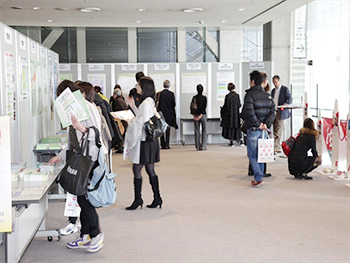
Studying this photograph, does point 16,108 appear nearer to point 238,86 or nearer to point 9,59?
point 9,59

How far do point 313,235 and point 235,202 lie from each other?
1.72m

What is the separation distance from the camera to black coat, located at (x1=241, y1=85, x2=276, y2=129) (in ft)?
26.8

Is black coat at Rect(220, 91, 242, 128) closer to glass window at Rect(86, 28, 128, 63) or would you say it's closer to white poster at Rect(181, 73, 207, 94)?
white poster at Rect(181, 73, 207, 94)

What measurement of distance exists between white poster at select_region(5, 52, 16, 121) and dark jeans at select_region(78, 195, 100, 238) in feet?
4.43

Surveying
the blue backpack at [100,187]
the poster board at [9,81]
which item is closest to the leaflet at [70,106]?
the blue backpack at [100,187]

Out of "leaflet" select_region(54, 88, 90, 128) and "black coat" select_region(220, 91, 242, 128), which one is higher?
"leaflet" select_region(54, 88, 90, 128)

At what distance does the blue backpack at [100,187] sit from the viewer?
15.8 feet

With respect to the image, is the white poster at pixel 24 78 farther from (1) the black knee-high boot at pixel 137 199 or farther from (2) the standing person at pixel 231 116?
(2) the standing person at pixel 231 116

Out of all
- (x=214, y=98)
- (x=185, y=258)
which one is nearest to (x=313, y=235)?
(x=185, y=258)

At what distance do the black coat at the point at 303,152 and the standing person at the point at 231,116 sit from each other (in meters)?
3.94

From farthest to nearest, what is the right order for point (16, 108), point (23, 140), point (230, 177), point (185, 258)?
point (230, 177)
point (23, 140)
point (16, 108)
point (185, 258)

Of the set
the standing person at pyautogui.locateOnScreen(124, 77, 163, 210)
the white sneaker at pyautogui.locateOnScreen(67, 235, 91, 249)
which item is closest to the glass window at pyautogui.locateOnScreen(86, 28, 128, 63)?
the standing person at pyautogui.locateOnScreen(124, 77, 163, 210)

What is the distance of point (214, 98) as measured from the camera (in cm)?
1472

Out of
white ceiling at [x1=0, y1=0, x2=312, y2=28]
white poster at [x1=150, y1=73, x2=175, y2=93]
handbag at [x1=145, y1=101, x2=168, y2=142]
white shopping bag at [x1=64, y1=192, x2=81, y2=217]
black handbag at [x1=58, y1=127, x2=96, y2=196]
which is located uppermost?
white ceiling at [x1=0, y1=0, x2=312, y2=28]
